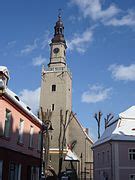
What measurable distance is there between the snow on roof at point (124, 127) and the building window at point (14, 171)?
51.1ft

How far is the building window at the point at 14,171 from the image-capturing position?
19116mm

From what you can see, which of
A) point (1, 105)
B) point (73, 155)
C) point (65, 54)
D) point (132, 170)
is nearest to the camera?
point (1, 105)

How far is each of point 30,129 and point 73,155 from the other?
32941 millimetres

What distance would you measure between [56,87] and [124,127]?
2511cm

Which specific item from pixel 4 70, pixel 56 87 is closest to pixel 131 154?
pixel 4 70

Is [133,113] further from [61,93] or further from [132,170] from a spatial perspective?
[61,93]

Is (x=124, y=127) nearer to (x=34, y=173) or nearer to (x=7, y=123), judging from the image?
(x=34, y=173)

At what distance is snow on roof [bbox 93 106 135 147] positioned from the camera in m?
34.2

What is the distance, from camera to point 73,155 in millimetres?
55656

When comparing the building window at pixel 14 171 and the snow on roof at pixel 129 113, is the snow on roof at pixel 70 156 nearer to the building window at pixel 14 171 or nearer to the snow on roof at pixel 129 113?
the snow on roof at pixel 129 113

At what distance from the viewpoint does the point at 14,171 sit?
1983 cm

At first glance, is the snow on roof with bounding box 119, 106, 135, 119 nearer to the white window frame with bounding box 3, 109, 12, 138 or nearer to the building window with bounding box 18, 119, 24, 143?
the building window with bounding box 18, 119, 24, 143

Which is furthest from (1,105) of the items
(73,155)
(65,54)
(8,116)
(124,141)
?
(65,54)

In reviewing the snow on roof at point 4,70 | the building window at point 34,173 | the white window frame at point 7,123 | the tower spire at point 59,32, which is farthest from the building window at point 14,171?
the tower spire at point 59,32
